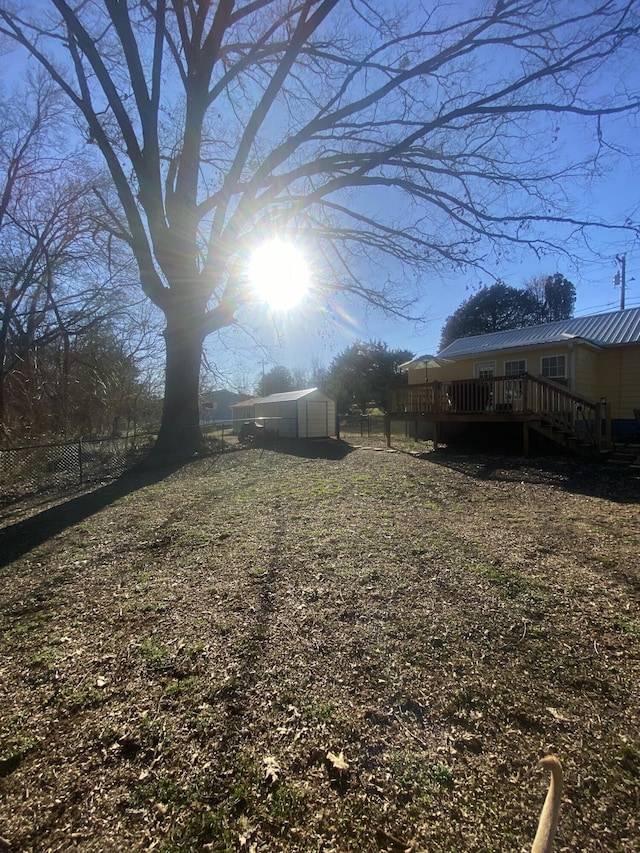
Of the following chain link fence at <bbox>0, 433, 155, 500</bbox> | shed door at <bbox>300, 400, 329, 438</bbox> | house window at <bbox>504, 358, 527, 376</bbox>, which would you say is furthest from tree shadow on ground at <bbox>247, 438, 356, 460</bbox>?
house window at <bbox>504, 358, 527, 376</bbox>

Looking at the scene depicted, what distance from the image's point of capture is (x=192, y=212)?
11.8 meters

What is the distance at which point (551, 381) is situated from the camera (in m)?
10.8

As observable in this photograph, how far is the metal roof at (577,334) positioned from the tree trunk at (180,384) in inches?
386

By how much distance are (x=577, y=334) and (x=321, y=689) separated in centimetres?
1455

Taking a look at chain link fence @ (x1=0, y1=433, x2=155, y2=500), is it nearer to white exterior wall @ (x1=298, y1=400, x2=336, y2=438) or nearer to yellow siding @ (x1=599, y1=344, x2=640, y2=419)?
white exterior wall @ (x1=298, y1=400, x2=336, y2=438)

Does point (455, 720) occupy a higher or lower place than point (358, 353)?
lower

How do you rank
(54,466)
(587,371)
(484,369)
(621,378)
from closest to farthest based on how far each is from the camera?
(54,466)
(621,378)
(587,371)
(484,369)

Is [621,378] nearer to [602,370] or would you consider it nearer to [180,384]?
[602,370]

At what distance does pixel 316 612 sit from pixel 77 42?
14825mm

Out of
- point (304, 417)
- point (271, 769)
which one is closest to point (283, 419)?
point (304, 417)

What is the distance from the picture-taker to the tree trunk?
1192cm

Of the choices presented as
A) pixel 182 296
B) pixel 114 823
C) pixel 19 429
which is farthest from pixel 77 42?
pixel 114 823

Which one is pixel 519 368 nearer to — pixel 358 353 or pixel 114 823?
pixel 114 823

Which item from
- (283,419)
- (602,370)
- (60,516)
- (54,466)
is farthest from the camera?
(283,419)
